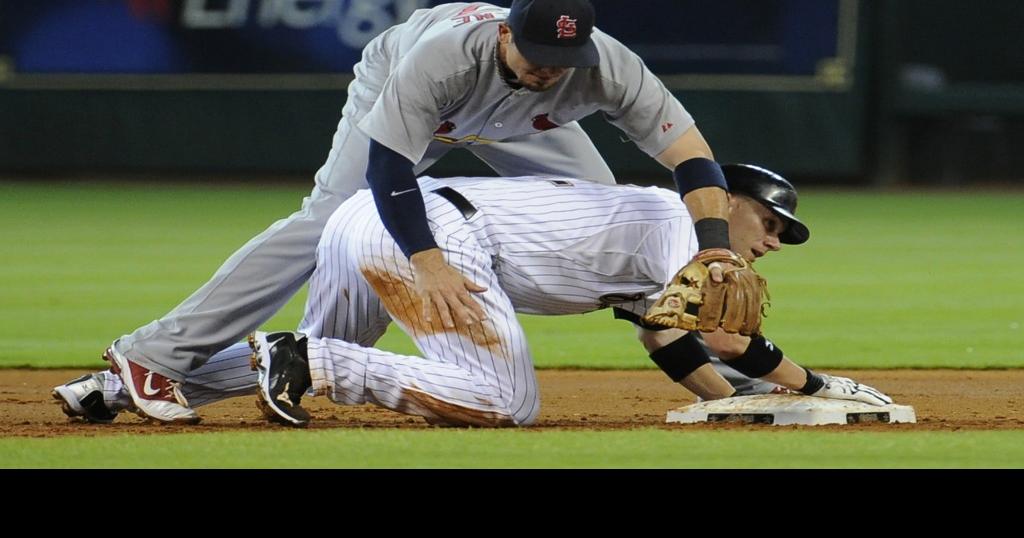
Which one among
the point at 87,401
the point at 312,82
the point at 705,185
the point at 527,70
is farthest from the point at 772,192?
the point at 312,82

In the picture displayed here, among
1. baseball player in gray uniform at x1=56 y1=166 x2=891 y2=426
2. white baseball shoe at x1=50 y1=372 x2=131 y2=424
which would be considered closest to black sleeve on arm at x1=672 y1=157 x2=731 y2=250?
baseball player in gray uniform at x1=56 y1=166 x2=891 y2=426

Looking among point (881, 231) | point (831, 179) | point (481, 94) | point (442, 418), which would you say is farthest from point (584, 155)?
point (831, 179)

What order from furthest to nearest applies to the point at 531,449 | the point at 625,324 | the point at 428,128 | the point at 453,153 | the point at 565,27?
the point at 453,153 < the point at 625,324 < the point at 428,128 < the point at 565,27 < the point at 531,449

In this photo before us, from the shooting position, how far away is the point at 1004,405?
479cm

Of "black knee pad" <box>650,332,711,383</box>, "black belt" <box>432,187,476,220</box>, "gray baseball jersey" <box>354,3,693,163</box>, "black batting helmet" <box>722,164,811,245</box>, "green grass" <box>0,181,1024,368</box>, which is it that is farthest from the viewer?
"green grass" <box>0,181,1024,368</box>

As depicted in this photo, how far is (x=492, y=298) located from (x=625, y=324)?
123 inches

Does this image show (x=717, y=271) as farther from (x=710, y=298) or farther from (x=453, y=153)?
(x=453, y=153)

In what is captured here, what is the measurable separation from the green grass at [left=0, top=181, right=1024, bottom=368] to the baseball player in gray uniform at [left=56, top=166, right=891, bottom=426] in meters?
1.52

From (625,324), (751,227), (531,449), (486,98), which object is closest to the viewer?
(531,449)

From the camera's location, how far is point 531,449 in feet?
12.3

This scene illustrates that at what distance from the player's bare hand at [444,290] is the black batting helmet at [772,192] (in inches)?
32.5

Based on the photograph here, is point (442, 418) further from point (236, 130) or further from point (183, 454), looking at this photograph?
point (236, 130)

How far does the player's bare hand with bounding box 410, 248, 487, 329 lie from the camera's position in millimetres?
3963

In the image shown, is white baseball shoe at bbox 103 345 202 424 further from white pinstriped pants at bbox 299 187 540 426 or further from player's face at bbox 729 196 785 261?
player's face at bbox 729 196 785 261
